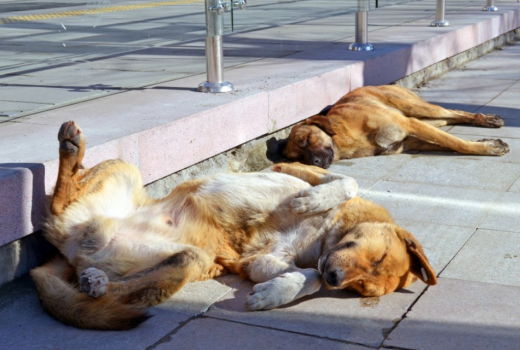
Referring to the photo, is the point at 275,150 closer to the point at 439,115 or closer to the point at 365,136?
the point at 365,136

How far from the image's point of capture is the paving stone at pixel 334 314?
3482 millimetres

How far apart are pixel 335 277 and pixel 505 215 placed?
76.6 inches

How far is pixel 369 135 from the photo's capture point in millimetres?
6574

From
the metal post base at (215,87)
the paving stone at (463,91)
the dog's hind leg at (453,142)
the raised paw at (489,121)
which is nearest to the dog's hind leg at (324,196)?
the metal post base at (215,87)

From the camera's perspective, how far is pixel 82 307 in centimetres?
350

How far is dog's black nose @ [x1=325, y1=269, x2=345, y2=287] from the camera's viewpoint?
3577mm

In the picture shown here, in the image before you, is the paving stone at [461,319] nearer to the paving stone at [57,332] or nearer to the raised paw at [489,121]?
the paving stone at [57,332]

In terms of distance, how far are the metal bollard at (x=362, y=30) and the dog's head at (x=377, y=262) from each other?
5.13 metres

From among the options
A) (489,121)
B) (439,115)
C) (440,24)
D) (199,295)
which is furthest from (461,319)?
(440,24)

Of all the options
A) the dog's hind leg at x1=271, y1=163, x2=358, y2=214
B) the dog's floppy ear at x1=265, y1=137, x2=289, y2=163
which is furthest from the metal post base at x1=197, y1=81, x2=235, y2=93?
the dog's hind leg at x1=271, y1=163, x2=358, y2=214

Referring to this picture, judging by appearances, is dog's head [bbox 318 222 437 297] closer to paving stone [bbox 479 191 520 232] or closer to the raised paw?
paving stone [bbox 479 191 520 232]

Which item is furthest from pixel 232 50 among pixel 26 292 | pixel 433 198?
pixel 26 292

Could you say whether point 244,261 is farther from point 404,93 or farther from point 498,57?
point 498,57

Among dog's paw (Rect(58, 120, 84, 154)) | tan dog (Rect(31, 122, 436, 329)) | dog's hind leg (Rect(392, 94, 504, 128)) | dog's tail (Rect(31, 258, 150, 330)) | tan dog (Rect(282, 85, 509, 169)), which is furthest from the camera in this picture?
dog's hind leg (Rect(392, 94, 504, 128))
